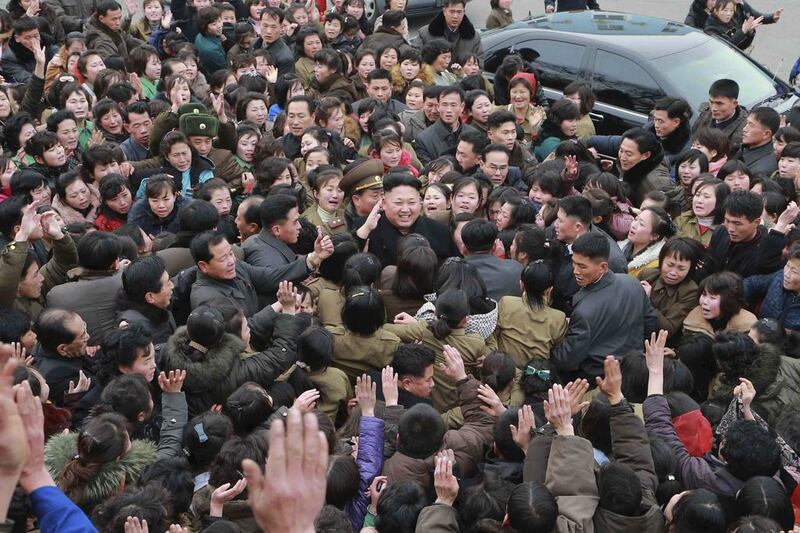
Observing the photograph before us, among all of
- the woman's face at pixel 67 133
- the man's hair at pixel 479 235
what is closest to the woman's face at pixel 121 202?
the woman's face at pixel 67 133

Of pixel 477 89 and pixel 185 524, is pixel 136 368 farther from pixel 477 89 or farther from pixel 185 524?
pixel 477 89

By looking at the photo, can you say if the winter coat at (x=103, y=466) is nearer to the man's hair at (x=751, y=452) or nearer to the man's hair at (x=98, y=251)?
the man's hair at (x=98, y=251)

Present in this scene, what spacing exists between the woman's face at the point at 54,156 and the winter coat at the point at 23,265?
1.31 metres

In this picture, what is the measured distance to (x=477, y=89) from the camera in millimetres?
9469

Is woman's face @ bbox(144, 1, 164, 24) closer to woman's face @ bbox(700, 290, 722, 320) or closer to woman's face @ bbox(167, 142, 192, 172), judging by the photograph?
woman's face @ bbox(167, 142, 192, 172)

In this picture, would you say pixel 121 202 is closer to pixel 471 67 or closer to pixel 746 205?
pixel 746 205

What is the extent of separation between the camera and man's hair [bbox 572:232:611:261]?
529 cm

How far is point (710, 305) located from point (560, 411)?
1.88m

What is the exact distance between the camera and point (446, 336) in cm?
496

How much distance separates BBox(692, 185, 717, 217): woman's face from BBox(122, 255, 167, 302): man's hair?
3.70 m

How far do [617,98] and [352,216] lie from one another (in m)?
4.07

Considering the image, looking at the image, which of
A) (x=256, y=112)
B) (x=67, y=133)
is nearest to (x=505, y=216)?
(x=256, y=112)

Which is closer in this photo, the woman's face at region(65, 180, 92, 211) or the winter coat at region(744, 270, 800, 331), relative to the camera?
the winter coat at region(744, 270, 800, 331)

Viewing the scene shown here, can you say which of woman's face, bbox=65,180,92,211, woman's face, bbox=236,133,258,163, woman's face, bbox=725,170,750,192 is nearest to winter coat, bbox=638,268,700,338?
woman's face, bbox=725,170,750,192
